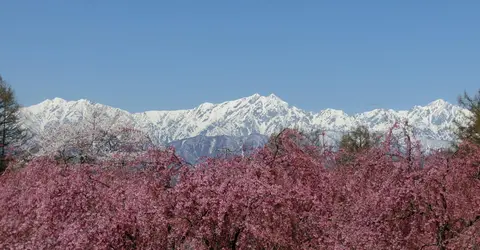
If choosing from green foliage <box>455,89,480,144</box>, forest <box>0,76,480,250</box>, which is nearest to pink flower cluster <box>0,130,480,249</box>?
forest <box>0,76,480,250</box>

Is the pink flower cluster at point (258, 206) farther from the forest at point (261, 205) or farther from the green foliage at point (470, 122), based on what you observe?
the green foliage at point (470, 122)

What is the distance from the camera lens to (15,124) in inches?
2019

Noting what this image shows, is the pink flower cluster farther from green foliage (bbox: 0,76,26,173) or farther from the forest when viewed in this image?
green foliage (bbox: 0,76,26,173)

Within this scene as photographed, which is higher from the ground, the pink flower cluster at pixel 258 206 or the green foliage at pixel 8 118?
the green foliage at pixel 8 118

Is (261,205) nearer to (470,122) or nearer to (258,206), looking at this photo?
(258,206)

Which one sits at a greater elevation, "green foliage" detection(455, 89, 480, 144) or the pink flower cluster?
"green foliage" detection(455, 89, 480, 144)

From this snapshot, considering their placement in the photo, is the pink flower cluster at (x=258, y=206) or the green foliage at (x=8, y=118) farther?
the green foliage at (x=8, y=118)

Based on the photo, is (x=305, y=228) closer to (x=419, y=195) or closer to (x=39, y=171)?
(x=419, y=195)

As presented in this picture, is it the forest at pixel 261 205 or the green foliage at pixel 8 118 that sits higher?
the green foliage at pixel 8 118

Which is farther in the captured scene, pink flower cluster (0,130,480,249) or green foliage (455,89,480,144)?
green foliage (455,89,480,144)

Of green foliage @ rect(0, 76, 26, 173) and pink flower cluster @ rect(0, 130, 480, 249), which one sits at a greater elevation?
green foliage @ rect(0, 76, 26, 173)

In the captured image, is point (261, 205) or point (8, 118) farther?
point (8, 118)

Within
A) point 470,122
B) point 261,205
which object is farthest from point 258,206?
point 470,122

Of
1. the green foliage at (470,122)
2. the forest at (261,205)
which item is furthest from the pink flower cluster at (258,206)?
the green foliage at (470,122)
